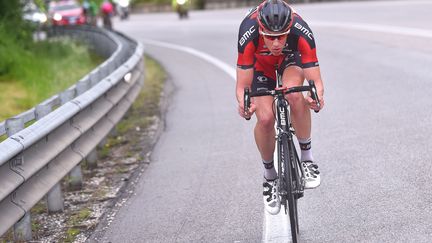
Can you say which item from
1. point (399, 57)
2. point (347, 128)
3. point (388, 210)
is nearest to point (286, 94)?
point (388, 210)

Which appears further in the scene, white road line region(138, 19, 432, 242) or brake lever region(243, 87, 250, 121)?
white road line region(138, 19, 432, 242)

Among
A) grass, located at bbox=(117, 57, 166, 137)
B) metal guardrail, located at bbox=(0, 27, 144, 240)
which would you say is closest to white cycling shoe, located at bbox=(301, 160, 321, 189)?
metal guardrail, located at bbox=(0, 27, 144, 240)

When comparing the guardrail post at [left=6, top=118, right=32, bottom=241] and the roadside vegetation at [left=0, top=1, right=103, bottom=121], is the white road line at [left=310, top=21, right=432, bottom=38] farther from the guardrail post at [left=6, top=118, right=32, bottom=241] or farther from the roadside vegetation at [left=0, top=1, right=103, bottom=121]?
the guardrail post at [left=6, top=118, right=32, bottom=241]

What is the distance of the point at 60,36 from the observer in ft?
103

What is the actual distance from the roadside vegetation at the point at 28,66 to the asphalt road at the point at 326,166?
2.41 meters

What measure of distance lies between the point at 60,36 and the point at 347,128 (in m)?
22.0

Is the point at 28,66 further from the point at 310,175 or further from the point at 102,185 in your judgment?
the point at 310,175

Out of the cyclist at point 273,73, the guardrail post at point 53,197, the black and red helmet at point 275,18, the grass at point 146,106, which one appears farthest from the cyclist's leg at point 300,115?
the grass at point 146,106

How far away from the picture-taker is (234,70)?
19.2 m

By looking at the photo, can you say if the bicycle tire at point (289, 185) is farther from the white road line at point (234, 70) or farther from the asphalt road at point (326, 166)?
the asphalt road at point (326, 166)

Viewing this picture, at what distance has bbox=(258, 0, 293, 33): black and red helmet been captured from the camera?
607cm

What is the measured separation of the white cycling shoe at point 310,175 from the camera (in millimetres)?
6809

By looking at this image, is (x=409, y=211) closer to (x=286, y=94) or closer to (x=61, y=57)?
(x=286, y=94)

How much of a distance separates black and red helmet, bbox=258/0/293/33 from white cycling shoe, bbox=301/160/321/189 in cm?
123
